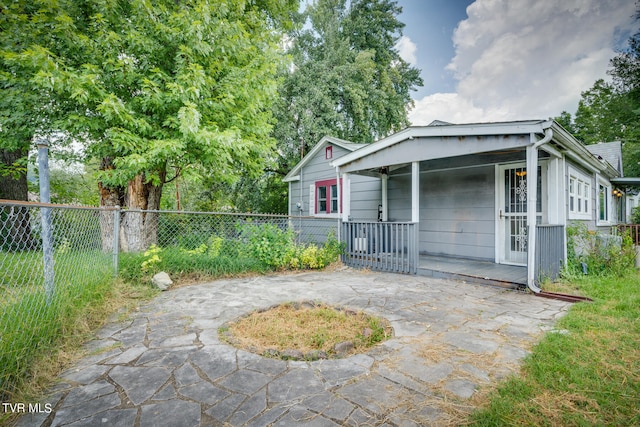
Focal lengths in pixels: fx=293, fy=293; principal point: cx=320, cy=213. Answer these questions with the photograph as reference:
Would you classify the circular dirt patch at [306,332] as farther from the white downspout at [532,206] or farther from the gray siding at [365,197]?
the gray siding at [365,197]

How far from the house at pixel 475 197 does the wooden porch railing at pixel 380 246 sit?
0.07 feet

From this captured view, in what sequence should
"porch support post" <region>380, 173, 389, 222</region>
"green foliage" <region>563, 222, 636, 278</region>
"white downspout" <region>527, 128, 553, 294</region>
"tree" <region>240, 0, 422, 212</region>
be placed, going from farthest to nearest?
"tree" <region>240, 0, 422, 212</region> < "porch support post" <region>380, 173, 389, 222</region> < "green foliage" <region>563, 222, 636, 278</region> < "white downspout" <region>527, 128, 553, 294</region>

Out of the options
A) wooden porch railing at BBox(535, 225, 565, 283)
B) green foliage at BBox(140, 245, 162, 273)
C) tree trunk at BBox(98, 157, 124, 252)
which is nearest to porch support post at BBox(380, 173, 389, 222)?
wooden porch railing at BBox(535, 225, 565, 283)

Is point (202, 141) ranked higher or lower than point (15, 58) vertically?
lower

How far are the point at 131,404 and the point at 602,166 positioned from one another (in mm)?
9604

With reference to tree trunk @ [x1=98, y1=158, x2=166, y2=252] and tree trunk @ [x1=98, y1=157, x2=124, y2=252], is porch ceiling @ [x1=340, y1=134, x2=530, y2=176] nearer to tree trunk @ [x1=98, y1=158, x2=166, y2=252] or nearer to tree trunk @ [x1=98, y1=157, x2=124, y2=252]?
tree trunk @ [x1=98, y1=158, x2=166, y2=252]

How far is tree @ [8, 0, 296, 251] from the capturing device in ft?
14.4

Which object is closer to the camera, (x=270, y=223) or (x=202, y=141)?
(x=202, y=141)

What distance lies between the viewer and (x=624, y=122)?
67.2 ft

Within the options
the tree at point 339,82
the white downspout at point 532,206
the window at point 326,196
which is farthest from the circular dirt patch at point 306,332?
the tree at point 339,82

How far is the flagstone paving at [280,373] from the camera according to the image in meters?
1.54

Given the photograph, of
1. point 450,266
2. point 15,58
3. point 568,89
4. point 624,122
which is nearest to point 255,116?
point 15,58

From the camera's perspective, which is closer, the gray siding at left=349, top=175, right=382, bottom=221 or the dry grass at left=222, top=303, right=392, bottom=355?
the dry grass at left=222, top=303, right=392, bottom=355

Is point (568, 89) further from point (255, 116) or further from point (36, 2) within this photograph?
point (36, 2)
